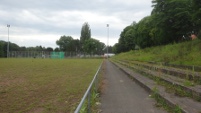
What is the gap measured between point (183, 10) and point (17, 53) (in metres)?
80.4

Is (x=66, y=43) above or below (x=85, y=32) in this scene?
below

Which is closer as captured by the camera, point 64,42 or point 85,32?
point 85,32

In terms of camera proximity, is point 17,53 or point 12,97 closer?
point 12,97

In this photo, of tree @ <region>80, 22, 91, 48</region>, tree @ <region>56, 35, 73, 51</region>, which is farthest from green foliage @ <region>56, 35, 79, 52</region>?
tree @ <region>80, 22, 91, 48</region>

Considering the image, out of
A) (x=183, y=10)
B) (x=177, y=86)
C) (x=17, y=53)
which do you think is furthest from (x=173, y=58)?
(x=17, y=53)

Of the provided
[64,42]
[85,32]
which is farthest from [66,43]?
[85,32]

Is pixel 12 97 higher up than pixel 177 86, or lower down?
lower down

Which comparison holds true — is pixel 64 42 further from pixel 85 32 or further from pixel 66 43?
pixel 85 32

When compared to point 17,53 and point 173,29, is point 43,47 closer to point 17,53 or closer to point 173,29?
point 17,53

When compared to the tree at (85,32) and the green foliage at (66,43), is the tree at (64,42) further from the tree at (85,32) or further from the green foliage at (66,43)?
the tree at (85,32)

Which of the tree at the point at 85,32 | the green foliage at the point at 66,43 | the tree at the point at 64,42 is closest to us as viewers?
the tree at the point at 85,32

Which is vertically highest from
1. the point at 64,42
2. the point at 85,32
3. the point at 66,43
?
the point at 85,32

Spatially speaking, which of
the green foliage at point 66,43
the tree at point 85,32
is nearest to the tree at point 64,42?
the green foliage at point 66,43

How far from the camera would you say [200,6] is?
49.0ft
